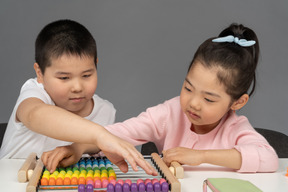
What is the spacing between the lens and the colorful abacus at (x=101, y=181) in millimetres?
1205

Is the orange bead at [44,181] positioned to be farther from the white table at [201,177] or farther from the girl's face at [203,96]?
the girl's face at [203,96]

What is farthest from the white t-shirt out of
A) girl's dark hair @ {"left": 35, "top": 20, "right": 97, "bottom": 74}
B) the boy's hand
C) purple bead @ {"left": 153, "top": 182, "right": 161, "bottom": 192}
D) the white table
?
purple bead @ {"left": 153, "top": 182, "right": 161, "bottom": 192}

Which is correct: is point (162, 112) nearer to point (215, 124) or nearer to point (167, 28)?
point (215, 124)

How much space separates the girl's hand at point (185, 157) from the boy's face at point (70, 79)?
0.54 metres

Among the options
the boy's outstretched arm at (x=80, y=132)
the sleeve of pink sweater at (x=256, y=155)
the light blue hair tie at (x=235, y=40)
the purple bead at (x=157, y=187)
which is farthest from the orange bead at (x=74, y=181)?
the light blue hair tie at (x=235, y=40)

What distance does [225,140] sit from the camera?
70.6 inches

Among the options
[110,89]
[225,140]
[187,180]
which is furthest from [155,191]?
[110,89]

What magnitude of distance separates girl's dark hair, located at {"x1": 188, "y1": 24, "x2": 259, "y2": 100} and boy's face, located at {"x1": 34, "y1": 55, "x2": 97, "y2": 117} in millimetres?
453

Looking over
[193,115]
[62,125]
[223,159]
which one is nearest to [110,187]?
[62,125]

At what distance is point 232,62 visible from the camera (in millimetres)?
1711

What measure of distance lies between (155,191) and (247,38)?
35.0 inches

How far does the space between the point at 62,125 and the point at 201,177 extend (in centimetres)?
45

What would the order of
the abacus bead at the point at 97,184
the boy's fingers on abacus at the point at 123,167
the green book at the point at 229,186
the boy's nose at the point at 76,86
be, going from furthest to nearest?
the boy's nose at the point at 76,86 < the boy's fingers on abacus at the point at 123,167 < the abacus bead at the point at 97,184 < the green book at the point at 229,186

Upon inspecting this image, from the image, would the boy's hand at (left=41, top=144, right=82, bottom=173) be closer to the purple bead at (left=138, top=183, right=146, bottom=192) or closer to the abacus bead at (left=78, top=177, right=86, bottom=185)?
the abacus bead at (left=78, top=177, right=86, bottom=185)
